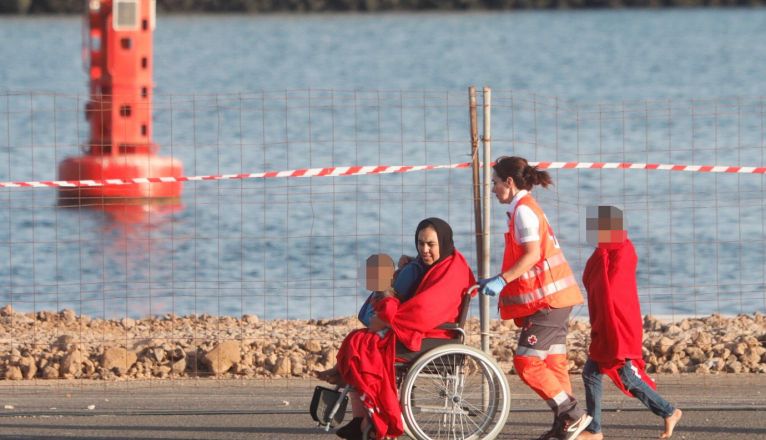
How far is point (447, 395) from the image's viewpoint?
7.64 meters

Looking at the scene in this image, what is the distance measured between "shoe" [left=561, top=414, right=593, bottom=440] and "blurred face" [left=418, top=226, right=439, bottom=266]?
105 cm

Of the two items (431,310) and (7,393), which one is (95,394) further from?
(431,310)

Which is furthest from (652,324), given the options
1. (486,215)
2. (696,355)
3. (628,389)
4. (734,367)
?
(628,389)

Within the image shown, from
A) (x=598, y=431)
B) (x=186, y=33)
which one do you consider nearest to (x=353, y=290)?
(x=598, y=431)

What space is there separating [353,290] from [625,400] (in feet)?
24.1

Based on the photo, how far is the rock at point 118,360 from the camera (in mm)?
9805

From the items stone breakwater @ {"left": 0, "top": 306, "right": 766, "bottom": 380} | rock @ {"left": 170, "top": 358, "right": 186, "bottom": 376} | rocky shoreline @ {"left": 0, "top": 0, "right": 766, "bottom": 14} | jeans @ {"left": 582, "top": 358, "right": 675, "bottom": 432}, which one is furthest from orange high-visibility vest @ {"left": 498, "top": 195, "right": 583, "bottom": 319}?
rocky shoreline @ {"left": 0, "top": 0, "right": 766, "bottom": 14}

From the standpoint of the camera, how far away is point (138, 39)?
23250 millimetres

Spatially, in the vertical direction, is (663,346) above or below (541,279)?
below

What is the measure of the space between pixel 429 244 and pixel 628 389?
126 centimetres

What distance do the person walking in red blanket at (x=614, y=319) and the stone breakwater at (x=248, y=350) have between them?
6.74 feet

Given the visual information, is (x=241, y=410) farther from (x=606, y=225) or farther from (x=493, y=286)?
Answer: (x=606, y=225)

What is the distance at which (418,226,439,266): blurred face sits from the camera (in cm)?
748

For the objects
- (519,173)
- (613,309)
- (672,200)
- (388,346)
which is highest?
(519,173)
